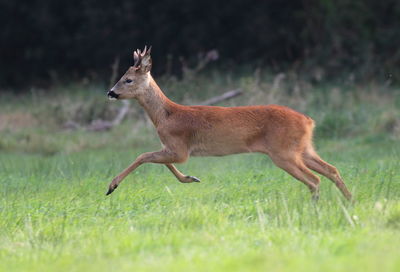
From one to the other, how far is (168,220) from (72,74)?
77.8ft

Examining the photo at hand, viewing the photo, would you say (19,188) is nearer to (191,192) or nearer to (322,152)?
(191,192)

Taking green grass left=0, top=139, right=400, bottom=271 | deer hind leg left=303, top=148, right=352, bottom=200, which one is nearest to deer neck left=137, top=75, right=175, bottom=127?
green grass left=0, top=139, right=400, bottom=271

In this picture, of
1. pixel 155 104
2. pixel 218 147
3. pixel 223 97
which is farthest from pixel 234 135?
pixel 223 97

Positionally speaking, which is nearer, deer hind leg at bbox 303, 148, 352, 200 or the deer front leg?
deer hind leg at bbox 303, 148, 352, 200

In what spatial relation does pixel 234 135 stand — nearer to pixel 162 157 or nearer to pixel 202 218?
pixel 162 157

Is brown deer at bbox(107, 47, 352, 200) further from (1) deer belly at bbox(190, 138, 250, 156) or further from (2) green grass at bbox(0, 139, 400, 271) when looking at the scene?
(2) green grass at bbox(0, 139, 400, 271)

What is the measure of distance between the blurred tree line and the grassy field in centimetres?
1383

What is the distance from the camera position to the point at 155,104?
1027 centimetres

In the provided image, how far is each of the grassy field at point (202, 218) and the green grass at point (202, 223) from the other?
11mm

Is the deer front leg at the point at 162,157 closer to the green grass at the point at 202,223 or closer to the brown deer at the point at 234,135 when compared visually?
the brown deer at the point at 234,135

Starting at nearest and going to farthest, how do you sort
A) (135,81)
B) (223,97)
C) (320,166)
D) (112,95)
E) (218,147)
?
1. (320,166)
2. (218,147)
3. (112,95)
4. (135,81)
5. (223,97)

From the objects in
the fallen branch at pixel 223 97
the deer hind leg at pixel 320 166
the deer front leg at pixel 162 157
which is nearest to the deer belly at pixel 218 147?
the deer front leg at pixel 162 157

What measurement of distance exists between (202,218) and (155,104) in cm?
331

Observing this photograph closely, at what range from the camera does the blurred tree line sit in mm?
28016
